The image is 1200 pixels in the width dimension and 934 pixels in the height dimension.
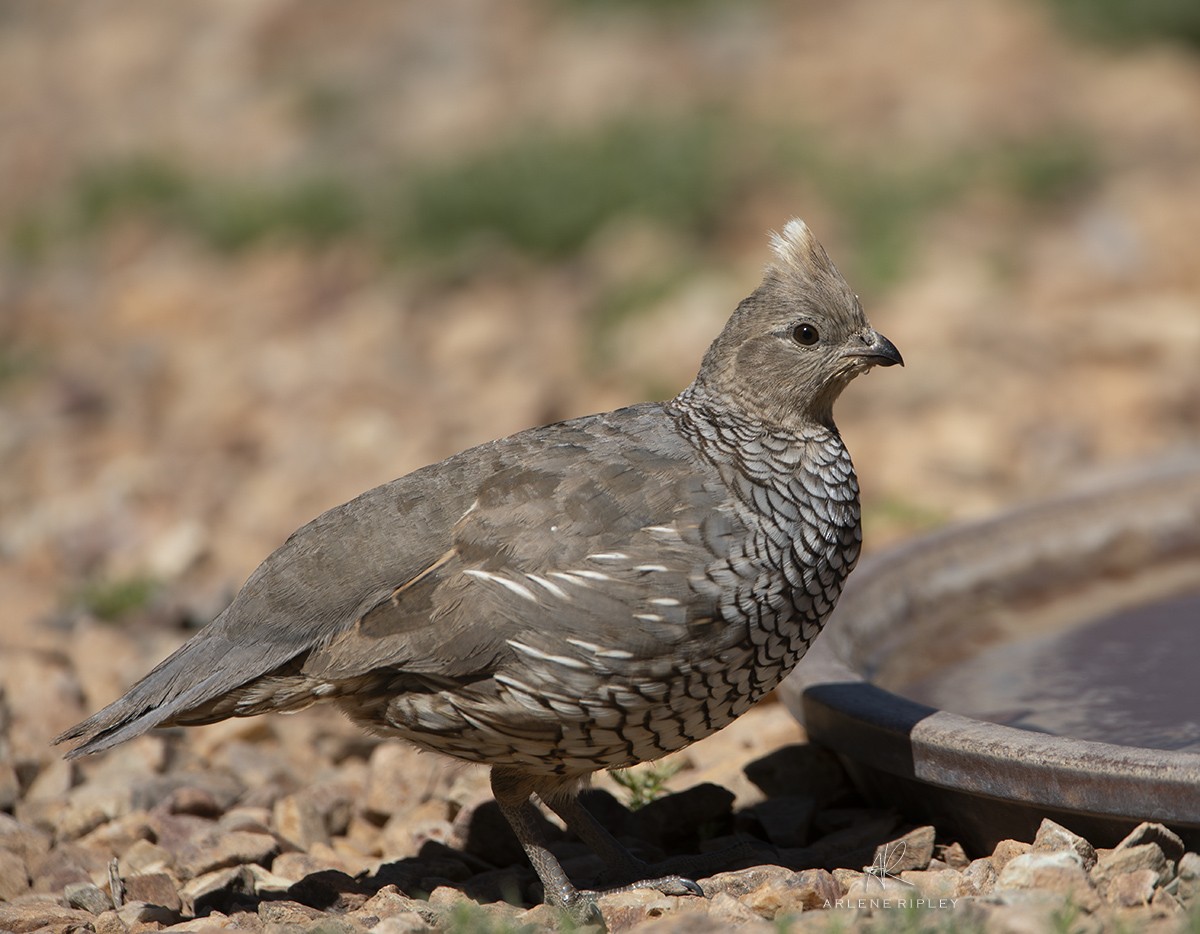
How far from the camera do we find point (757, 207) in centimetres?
1128

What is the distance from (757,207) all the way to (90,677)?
653cm

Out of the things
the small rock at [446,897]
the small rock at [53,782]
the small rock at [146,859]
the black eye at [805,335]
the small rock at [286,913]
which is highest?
the black eye at [805,335]

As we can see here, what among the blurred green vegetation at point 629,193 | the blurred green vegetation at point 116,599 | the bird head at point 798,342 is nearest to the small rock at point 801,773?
the bird head at point 798,342

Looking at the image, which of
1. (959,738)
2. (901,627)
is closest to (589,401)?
(901,627)

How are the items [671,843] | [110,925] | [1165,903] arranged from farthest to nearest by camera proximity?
[671,843], [110,925], [1165,903]

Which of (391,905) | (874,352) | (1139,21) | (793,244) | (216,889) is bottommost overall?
(391,905)

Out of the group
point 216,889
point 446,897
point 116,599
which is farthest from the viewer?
point 116,599

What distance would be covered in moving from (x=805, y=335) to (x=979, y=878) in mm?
1606

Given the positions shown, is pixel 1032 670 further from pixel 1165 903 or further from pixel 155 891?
pixel 155 891

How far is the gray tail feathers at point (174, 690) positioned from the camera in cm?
439

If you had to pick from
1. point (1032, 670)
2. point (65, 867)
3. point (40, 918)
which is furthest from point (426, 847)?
point (1032, 670)

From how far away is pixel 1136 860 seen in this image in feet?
12.6

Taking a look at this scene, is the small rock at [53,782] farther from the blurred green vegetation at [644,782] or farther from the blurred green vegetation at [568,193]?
the blurred green vegetation at [568,193]

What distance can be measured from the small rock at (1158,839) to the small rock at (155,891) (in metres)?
2.60
